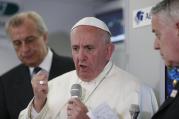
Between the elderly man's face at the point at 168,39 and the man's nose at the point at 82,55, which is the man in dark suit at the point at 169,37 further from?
the man's nose at the point at 82,55

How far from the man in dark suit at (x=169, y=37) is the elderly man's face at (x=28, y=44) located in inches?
62.7

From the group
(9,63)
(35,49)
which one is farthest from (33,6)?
(35,49)

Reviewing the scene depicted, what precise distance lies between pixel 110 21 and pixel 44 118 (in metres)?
5.17

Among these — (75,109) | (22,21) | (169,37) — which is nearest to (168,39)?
(169,37)

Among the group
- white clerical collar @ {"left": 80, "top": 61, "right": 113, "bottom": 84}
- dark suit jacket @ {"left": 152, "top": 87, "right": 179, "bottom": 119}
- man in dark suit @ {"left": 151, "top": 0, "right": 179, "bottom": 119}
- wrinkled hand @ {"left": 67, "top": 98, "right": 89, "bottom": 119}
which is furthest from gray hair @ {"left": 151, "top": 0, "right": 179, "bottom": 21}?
white clerical collar @ {"left": 80, "top": 61, "right": 113, "bottom": 84}

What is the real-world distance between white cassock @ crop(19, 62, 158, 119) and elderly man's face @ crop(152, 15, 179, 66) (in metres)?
0.63

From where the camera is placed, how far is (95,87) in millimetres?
2572

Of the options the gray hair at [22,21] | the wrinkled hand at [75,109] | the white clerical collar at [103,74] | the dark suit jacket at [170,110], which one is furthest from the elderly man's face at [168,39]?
the gray hair at [22,21]

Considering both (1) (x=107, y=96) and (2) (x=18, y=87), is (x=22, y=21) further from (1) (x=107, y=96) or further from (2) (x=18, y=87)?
(1) (x=107, y=96)

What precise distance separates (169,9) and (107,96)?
2.87 ft

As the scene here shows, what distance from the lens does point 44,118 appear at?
101 inches

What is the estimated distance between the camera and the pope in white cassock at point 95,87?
2.40 m

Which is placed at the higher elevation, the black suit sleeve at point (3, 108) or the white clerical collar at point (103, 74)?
the white clerical collar at point (103, 74)

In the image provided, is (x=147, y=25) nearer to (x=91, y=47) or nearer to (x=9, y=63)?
(x=91, y=47)
